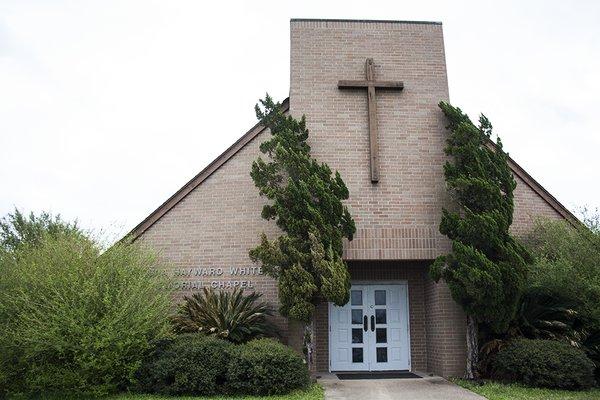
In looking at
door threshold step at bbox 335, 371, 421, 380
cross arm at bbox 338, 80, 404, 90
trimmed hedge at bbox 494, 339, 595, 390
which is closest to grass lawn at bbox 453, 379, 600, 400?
trimmed hedge at bbox 494, 339, 595, 390

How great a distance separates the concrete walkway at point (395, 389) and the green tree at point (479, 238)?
1082 millimetres

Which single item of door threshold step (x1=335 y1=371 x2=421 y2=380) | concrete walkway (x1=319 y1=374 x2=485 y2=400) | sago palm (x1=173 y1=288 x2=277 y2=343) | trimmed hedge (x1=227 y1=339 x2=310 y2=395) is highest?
sago palm (x1=173 y1=288 x2=277 y2=343)

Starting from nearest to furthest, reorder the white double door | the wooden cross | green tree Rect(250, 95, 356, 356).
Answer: green tree Rect(250, 95, 356, 356)
the wooden cross
the white double door

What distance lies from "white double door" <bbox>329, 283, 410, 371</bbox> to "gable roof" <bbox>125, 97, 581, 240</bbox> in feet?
13.3

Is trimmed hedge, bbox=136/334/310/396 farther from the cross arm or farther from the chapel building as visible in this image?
the cross arm

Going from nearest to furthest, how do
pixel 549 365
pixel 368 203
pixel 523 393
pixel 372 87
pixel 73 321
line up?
pixel 73 321, pixel 523 393, pixel 549 365, pixel 368 203, pixel 372 87

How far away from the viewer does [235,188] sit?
1336 cm

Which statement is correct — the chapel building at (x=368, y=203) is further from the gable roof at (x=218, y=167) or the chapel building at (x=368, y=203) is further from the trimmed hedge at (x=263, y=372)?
the trimmed hedge at (x=263, y=372)

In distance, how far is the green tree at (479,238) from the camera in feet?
36.0

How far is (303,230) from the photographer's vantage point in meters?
11.2

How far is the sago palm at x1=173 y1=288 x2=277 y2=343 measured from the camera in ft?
37.6

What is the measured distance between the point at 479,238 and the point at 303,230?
362 cm

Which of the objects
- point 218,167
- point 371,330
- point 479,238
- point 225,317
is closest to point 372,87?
point 218,167

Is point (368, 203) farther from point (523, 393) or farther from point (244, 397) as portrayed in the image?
point (244, 397)
